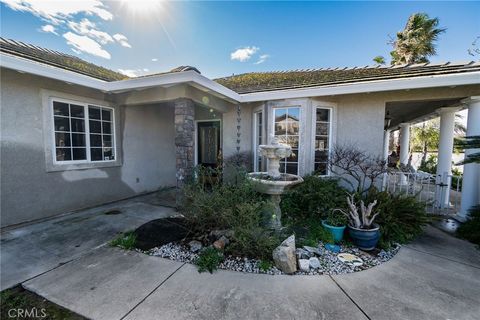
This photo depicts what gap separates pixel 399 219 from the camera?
13.6 ft

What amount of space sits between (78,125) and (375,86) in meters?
7.69

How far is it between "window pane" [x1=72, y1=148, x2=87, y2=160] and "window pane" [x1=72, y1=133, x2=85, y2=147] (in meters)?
0.13

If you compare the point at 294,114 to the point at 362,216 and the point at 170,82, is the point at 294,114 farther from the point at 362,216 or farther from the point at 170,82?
the point at 170,82

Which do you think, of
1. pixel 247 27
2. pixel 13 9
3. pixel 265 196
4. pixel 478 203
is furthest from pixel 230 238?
pixel 247 27

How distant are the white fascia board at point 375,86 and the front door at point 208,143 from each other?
2.37m

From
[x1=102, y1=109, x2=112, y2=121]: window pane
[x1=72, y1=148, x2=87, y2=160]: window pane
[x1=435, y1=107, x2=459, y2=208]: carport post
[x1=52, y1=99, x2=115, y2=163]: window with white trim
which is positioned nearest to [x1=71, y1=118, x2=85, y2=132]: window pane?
[x1=52, y1=99, x2=115, y2=163]: window with white trim

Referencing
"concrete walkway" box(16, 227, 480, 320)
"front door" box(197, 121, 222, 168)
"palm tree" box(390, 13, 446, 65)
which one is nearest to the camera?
"concrete walkway" box(16, 227, 480, 320)

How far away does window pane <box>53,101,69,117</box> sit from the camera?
5.04 metres

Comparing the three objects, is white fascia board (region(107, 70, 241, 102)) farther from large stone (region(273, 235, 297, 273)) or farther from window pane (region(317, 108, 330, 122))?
large stone (region(273, 235, 297, 273))

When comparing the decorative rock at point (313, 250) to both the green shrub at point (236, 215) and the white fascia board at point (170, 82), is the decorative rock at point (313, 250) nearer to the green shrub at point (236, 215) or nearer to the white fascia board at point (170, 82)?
the green shrub at point (236, 215)

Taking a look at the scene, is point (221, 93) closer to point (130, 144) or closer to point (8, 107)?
point (130, 144)

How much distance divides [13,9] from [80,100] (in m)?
2.08

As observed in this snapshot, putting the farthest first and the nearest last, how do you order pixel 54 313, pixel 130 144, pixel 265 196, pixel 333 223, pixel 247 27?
pixel 247 27 < pixel 130 144 < pixel 265 196 < pixel 333 223 < pixel 54 313

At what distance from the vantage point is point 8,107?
4277 mm
